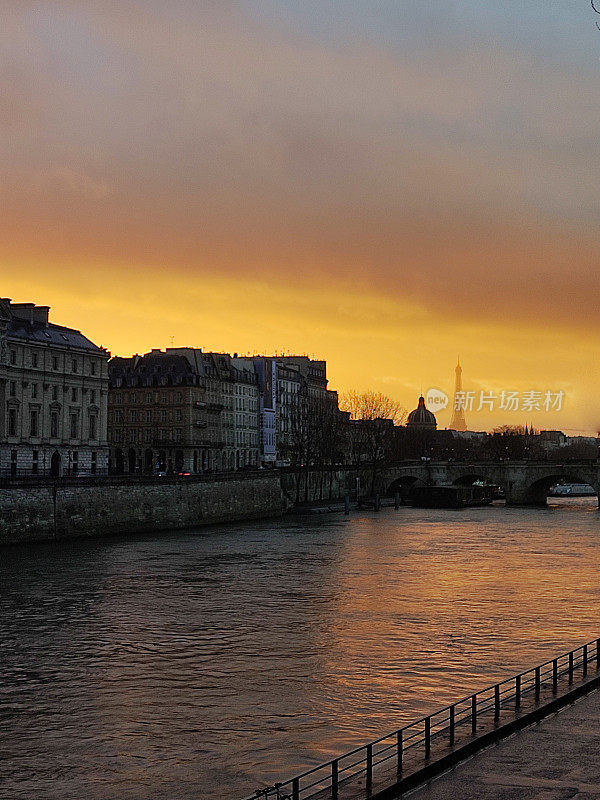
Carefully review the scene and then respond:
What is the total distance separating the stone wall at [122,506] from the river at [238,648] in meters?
2.10

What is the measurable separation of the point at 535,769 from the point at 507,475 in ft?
394

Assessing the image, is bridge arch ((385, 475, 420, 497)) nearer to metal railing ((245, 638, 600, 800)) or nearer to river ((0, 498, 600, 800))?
river ((0, 498, 600, 800))

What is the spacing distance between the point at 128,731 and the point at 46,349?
255ft

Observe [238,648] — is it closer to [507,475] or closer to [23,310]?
[23,310]

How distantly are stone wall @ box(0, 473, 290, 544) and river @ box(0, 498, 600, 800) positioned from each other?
210 centimetres

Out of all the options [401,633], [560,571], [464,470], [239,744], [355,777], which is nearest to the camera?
[355,777]

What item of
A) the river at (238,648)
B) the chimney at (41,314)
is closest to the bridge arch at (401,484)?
the chimney at (41,314)

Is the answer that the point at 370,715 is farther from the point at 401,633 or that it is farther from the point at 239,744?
the point at 401,633

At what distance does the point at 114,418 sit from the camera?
148500 mm

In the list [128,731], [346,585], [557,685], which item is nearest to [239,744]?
[128,731]

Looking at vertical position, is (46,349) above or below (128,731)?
above

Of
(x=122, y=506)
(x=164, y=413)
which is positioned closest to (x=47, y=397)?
(x=122, y=506)

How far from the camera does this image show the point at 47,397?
10219cm

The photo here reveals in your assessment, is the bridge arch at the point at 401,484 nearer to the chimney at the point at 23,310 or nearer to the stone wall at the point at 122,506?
the stone wall at the point at 122,506
